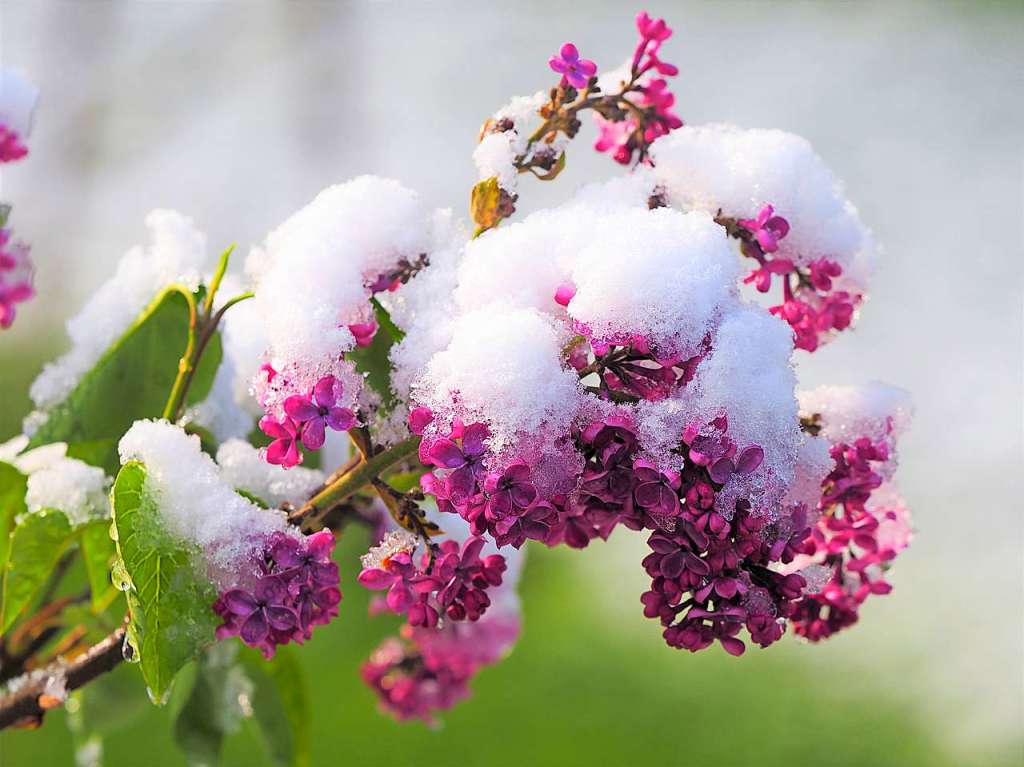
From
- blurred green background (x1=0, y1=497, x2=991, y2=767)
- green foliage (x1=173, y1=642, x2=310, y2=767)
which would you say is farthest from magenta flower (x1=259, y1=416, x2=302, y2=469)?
blurred green background (x1=0, y1=497, x2=991, y2=767)

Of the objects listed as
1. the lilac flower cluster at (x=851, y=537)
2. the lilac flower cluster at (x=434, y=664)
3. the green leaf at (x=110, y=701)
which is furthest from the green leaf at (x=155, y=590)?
the lilac flower cluster at (x=434, y=664)

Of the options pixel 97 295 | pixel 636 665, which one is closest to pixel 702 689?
pixel 636 665

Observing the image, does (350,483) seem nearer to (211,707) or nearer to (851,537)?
(851,537)

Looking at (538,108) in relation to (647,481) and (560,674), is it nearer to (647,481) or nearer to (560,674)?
(647,481)

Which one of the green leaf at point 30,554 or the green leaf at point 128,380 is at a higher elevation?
the green leaf at point 128,380

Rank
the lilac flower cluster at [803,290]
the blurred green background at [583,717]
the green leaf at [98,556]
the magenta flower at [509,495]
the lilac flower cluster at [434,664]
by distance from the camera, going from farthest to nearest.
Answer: the blurred green background at [583,717]
the lilac flower cluster at [434,664]
the green leaf at [98,556]
the lilac flower cluster at [803,290]
the magenta flower at [509,495]

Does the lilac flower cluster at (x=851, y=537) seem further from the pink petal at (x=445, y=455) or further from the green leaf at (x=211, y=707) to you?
the green leaf at (x=211, y=707)

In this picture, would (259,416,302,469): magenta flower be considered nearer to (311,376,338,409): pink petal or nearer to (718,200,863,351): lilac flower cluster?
(311,376,338,409): pink petal
